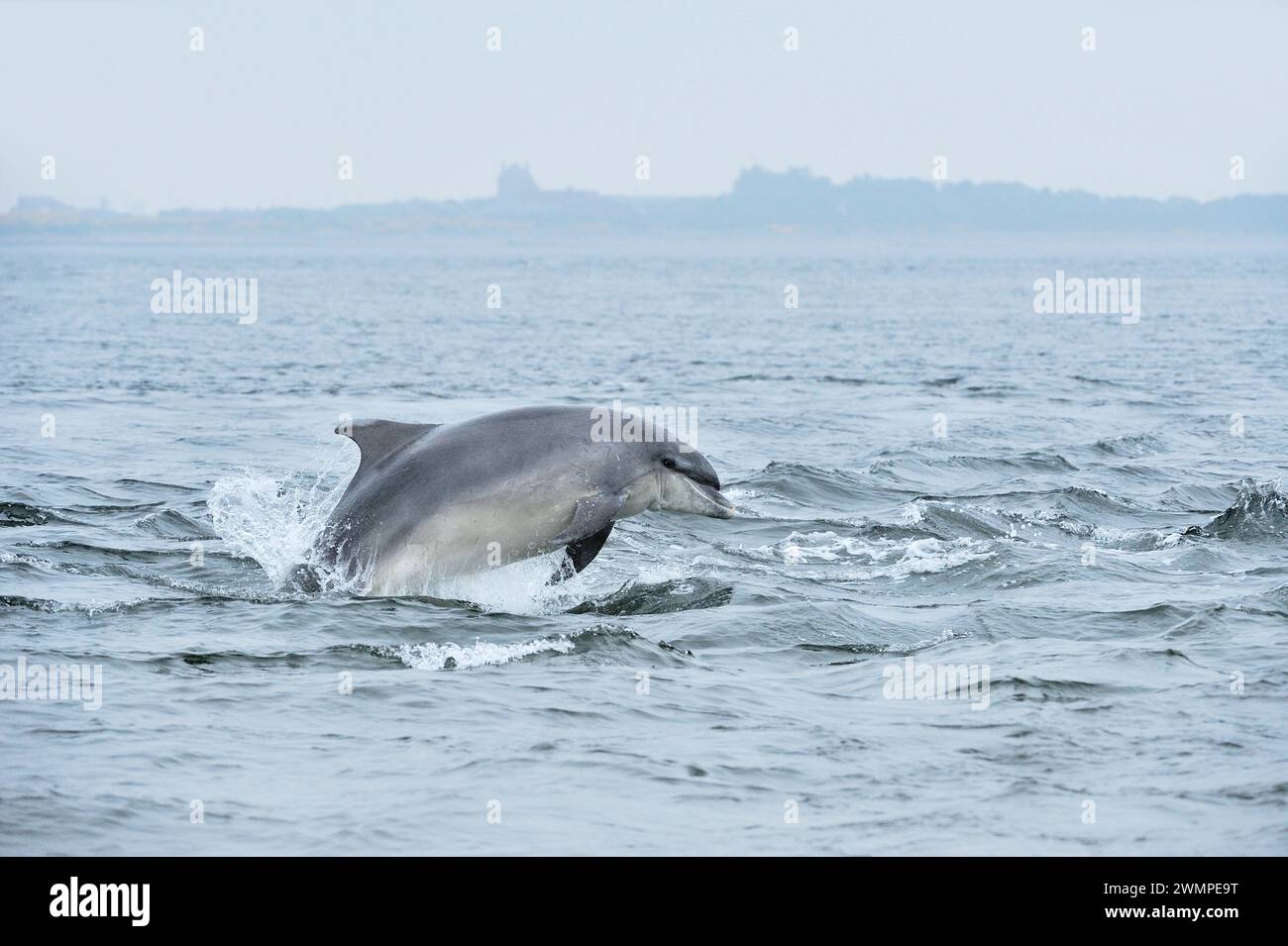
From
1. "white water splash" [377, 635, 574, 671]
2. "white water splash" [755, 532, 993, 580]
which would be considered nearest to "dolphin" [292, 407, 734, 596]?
"white water splash" [377, 635, 574, 671]

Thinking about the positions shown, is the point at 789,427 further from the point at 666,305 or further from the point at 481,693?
the point at 666,305

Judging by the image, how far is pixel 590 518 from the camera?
13.3 metres

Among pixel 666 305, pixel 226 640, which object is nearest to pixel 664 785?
pixel 226 640

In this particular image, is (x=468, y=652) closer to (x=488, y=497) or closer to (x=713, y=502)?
(x=488, y=497)

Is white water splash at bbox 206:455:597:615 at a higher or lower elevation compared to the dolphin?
lower

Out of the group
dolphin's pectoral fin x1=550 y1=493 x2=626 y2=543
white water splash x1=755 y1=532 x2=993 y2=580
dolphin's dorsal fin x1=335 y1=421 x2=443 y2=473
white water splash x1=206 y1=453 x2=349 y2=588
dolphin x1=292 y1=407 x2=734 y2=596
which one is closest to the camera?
dolphin's pectoral fin x1=550 y1=493 x2=626 y2=543

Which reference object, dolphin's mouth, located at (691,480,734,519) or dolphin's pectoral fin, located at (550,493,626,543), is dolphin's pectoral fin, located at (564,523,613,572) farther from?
dolphin's mouth, located at (691,480,734,519)

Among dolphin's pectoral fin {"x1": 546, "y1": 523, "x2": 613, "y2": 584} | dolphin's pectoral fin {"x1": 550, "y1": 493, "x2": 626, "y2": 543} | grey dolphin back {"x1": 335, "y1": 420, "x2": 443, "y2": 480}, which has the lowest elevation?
dolphin's pectoral fin {"x1": 546, "y1": 523, "x2": 613, "y2": 584}

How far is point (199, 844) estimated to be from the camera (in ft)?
27.4

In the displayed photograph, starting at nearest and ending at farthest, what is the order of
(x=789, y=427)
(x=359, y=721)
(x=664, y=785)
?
(x=664, y=785) < (x=359, y=721) < (x=789, y=427)

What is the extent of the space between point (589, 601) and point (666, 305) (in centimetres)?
6259

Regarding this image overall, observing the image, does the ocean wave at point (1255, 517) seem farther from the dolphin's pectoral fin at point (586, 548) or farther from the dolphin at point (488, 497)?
the dolphin's pectoral fin at point (586, 548)

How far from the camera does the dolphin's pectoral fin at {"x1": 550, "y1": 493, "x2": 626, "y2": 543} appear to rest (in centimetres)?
1323

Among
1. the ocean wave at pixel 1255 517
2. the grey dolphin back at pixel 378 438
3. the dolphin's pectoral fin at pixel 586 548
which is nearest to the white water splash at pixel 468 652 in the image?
the dolphin's pectoral fin at pixel 586 548
